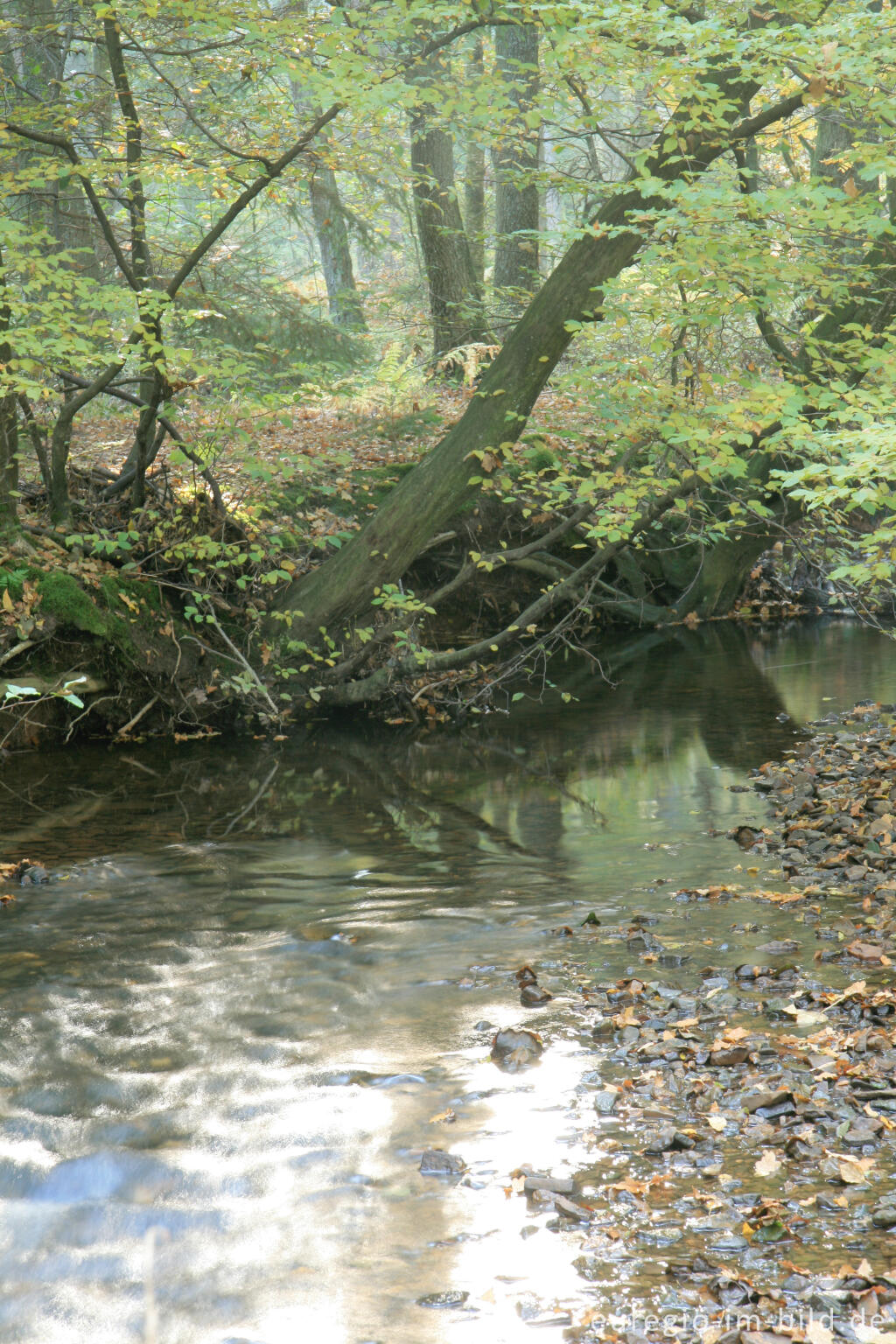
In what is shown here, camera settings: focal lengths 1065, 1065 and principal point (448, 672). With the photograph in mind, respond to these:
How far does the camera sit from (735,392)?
10797 mm

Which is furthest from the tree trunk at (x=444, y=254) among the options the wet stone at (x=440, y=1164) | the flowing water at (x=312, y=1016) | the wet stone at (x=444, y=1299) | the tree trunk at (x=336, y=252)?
the wet stone at (x=444, y=1299)

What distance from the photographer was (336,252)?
65.6 ft

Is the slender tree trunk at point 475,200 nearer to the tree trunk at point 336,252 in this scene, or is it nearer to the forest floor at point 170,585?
the tree trunk at point 336,252

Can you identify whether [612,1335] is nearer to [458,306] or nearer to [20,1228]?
[20,1228]

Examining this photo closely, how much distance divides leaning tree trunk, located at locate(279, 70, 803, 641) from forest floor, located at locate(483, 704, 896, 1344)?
6.18 m

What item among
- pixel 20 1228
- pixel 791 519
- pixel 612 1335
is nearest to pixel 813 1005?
pixel 612 1335

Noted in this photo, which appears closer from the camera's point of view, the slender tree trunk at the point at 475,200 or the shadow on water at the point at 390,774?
the shadow on water at the point at 390,774

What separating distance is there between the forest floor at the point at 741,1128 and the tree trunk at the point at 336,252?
486 inches

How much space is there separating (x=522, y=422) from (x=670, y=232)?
2.68 meters

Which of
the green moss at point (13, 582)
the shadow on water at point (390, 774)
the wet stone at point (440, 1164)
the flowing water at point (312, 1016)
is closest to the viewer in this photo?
the flowing water at point (312, 1016)

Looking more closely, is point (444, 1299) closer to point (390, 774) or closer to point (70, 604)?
point (390, 774)

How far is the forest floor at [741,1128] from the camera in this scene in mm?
2630

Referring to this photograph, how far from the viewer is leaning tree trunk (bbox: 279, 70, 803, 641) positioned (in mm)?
10633

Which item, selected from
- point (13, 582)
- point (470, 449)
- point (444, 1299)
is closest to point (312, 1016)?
point (444, 1299)
